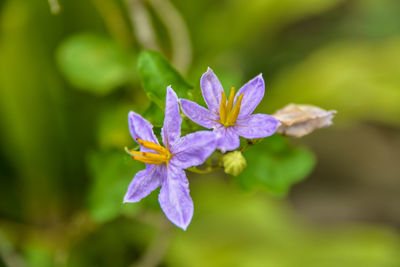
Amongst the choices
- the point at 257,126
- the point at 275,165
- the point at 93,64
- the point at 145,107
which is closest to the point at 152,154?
the point at 257,126

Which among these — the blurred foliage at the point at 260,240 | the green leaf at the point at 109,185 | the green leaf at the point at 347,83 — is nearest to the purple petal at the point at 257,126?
the green leaf at the point at 109,185

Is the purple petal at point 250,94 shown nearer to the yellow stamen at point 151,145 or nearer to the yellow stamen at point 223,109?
the yellow stamen at point 223,109

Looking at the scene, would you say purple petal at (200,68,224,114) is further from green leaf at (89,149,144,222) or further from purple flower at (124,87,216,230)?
green leaf at (89,149,144,222)

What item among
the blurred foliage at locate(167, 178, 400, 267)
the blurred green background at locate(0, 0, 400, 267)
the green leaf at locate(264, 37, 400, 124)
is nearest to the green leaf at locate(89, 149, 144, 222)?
the blurred green background at locate(0, 0, 400, 267)

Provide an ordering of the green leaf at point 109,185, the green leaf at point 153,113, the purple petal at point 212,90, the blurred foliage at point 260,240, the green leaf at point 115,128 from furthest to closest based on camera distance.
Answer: the blurred foliage at point 260,240, the green leaf at point 115,128, the green leaf at point 109,185, the green leaf at point 153,113, the purple petal at point 212,90

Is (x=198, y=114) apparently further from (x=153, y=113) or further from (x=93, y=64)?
(x=93, y=64)

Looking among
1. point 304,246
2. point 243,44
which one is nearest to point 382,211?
point 304,246
